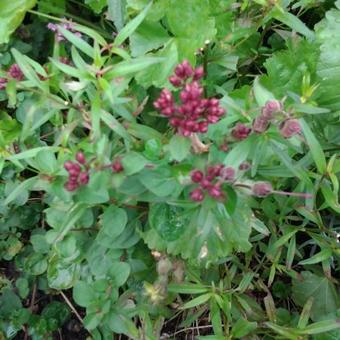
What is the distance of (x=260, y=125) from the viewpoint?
1.16m

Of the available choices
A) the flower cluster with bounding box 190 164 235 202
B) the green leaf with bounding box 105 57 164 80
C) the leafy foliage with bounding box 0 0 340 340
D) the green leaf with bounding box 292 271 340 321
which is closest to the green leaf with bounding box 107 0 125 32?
the leafy foliage with bounding box 0 0 340 340

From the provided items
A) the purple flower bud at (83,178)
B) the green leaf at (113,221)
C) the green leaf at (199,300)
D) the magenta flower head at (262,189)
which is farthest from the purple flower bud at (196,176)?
the green leaf at (199,300)

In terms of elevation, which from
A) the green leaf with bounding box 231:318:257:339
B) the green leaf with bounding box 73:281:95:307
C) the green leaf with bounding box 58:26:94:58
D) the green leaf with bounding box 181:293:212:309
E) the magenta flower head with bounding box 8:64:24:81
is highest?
the green leaf with bounding box 58:26:94:58

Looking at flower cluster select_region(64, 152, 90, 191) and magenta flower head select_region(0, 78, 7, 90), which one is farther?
magenta flower head select_region(0, 78, 7, 90)

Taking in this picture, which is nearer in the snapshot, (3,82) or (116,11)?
(3,82)

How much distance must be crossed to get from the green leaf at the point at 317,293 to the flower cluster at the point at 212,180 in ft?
2.42

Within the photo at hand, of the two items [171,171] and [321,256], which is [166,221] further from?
[321,256]

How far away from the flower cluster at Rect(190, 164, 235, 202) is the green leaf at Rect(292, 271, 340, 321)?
0.74 meters

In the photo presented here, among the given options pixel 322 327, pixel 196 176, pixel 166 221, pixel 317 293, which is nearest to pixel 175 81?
pixel 196 176

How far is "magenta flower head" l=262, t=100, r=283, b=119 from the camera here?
3.55 ft

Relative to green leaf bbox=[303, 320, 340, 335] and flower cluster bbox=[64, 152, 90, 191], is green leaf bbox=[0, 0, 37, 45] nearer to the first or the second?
flower cluster bbox=[64, 152, 90, 191]

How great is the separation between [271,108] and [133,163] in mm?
299

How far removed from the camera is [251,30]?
164 cm

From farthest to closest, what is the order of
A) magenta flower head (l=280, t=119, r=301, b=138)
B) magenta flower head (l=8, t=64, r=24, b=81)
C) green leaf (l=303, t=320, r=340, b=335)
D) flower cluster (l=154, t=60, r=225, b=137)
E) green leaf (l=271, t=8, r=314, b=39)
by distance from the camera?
green leaf (l=271, t=8, r=314, b=39) → green leaf (l=303, t=320, r=340, b=335) → magenta flower head (l=8, t=64, r=24, b=81) → magenta flower head (l=280, t=119, r=301, b=138) → flower cluster (l=154, t=60, r=225, b=137)
